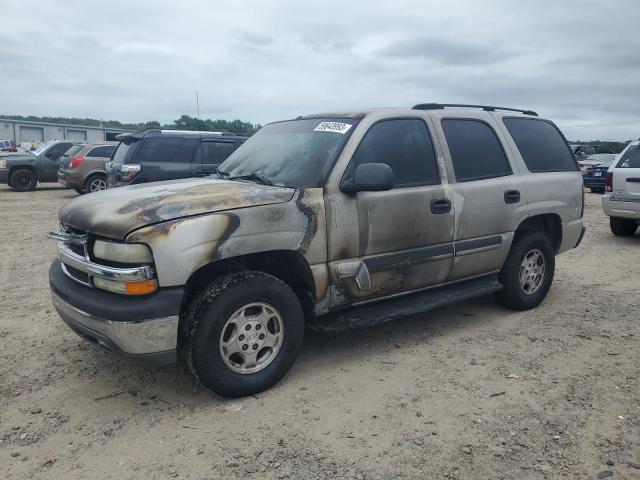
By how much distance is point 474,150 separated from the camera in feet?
15.7

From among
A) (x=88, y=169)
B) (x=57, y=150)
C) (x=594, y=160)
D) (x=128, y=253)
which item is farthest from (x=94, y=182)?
(x=594, y=160)

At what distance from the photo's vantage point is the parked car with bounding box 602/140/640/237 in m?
8.93

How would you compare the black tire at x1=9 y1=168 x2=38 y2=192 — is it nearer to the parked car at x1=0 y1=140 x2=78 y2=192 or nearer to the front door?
the parked car at x1=0 y1=140 x2=78 y2=192

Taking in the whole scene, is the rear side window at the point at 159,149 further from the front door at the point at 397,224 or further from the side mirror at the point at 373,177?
the side mirror at the point at 373,177

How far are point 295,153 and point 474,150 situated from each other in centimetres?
168

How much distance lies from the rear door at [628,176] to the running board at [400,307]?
542cm

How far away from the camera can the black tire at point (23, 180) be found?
17.5 m

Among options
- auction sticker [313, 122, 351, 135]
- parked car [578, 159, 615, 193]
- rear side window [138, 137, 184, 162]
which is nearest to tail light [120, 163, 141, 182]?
rear side window [138, 137, 184, 162]

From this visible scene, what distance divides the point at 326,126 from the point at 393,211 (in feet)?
2.81

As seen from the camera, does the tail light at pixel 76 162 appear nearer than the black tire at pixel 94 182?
Yes

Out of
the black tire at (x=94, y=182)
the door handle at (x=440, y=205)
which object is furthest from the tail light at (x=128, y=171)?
the door handle at (x=440, y=205)

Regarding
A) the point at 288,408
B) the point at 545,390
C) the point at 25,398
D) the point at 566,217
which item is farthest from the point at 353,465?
the point at 566,217

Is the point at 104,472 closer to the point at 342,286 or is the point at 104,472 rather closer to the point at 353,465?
the point at 353,465

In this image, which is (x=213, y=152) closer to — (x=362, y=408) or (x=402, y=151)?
(x=402, y=151)
